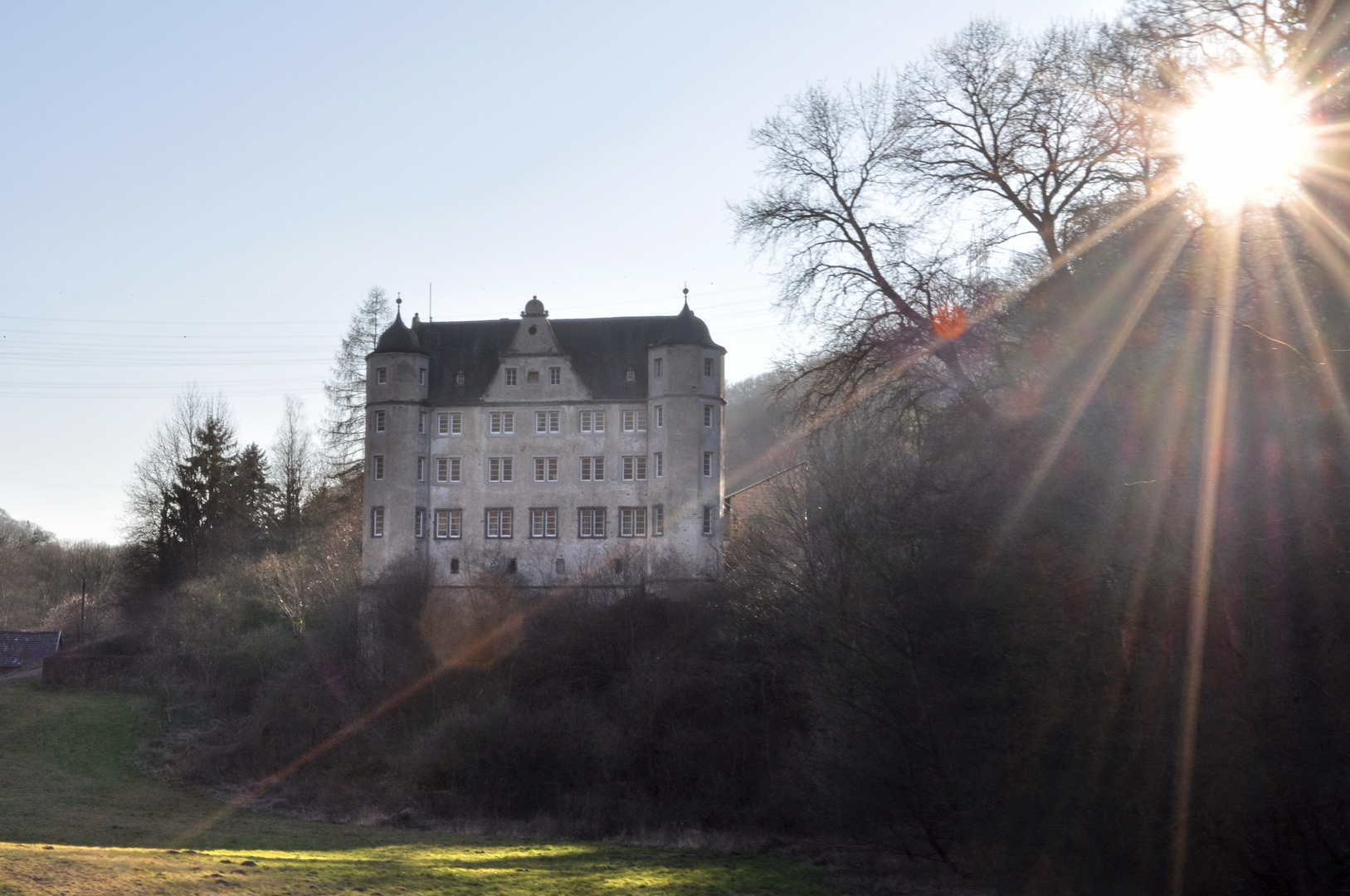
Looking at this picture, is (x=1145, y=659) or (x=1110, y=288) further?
(x=1110, y=288)

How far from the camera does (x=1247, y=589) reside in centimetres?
1373

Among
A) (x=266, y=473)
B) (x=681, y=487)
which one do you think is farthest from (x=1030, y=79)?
(x=266, y=473)

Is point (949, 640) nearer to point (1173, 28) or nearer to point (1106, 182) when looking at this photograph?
point (1106, 182)

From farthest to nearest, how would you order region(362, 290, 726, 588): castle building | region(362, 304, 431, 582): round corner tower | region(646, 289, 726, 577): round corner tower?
region(362, 304, 431, 582): round corner tower → region(362, 290, 726, 588): castle building → region(646, 289, 726, 577): round corner tower

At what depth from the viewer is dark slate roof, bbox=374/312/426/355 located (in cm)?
4819

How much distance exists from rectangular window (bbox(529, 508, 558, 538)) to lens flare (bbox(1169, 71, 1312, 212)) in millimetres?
32053

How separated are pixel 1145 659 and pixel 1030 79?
10445 millimetres

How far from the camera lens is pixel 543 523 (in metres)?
46.5

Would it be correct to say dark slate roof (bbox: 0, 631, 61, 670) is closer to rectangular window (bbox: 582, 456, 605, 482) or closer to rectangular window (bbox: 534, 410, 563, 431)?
rectangular window (bbox: 534, 410, 563, 431)

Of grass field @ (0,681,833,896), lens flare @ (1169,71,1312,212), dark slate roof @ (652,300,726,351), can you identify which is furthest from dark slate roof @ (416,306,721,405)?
lens flare @ (1169,71,1312,212)

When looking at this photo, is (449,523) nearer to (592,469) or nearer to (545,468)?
(545,468)

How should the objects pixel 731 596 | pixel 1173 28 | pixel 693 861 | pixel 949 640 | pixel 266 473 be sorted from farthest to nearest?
pixel 266 473 → pixel 731 596 → pixel 693 861 → pixel 949 640 → pixel 1173 28

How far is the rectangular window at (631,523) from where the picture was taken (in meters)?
45.7

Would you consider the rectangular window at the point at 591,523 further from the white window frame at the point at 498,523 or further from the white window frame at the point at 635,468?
the white window frame at the point at 498,523
